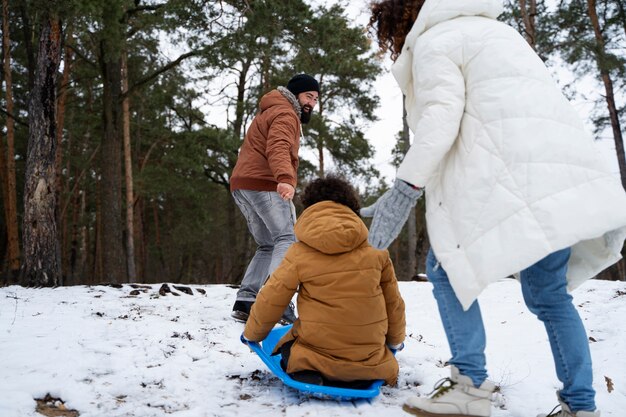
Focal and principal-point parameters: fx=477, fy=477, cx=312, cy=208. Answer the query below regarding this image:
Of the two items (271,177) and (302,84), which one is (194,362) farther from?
(302,84)

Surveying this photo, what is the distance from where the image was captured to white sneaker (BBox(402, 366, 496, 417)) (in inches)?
70.1

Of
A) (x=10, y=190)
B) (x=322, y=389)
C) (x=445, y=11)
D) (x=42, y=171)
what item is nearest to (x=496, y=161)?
(x=445, y=11)

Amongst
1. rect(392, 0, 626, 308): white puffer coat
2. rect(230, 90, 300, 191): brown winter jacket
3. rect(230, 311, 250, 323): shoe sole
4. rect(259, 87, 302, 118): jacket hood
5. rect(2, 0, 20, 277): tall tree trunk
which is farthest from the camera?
rect(2, 0, 20, 277): tall tree trunk

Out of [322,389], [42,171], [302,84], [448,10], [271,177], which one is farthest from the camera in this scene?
Result: [42,171]

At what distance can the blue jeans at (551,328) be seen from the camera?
5.77 feet

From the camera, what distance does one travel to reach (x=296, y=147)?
3701 mm

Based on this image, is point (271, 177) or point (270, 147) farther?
point (271, 177)

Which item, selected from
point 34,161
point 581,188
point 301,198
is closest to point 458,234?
point 581,188

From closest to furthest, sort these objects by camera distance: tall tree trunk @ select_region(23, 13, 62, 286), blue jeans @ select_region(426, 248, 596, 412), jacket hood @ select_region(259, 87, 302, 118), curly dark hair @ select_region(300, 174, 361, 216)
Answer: blue jeans @ select_region(426, 248, 596, 412)
curly dark hair @ select_region(300, 174, 361, 216)
jacket hood @ select_region(259, 87, 302, 118)
tall tree trunk @ select_region(23, 13, 62, 286)

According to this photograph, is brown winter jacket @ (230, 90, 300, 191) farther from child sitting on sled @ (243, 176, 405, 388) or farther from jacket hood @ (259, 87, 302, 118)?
child sitting on sled @ (243, 176, 405, 388)

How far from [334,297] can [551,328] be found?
90 cm

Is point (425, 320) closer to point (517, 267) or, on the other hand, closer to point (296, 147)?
point (296, 147)

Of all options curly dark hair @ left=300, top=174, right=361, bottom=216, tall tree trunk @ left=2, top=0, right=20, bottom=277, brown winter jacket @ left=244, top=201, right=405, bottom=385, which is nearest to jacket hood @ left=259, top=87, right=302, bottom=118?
curly dark hair @ left=300, top=174, right=361, bottom=216

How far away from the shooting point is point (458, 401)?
178 cm
